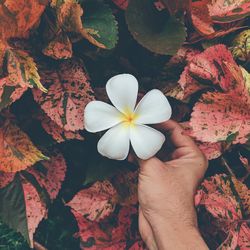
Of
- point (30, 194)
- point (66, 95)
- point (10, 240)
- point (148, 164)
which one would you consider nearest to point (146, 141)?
point (148, 164)

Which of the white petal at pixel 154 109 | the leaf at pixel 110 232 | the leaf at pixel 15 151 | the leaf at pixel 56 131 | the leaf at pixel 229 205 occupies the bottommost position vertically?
the leaf at pixel 110 232

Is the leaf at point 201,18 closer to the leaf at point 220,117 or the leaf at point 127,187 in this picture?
the leaf at point 220,117

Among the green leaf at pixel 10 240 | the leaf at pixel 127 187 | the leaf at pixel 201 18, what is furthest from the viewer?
the green leaf at pixel 10 240

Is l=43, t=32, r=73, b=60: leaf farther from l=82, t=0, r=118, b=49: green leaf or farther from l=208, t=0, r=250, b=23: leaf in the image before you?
l=208, t=0, r=250, b=23: leaf

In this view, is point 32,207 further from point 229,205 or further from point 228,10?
point 228,10

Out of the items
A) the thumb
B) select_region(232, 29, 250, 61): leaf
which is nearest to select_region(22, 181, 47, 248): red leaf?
the thumb

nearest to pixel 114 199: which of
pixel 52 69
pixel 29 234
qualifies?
pixel 29 234

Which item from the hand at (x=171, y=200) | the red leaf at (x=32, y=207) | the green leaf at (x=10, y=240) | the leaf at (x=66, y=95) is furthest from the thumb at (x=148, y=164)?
the green leaf at (x=10, y=240)
